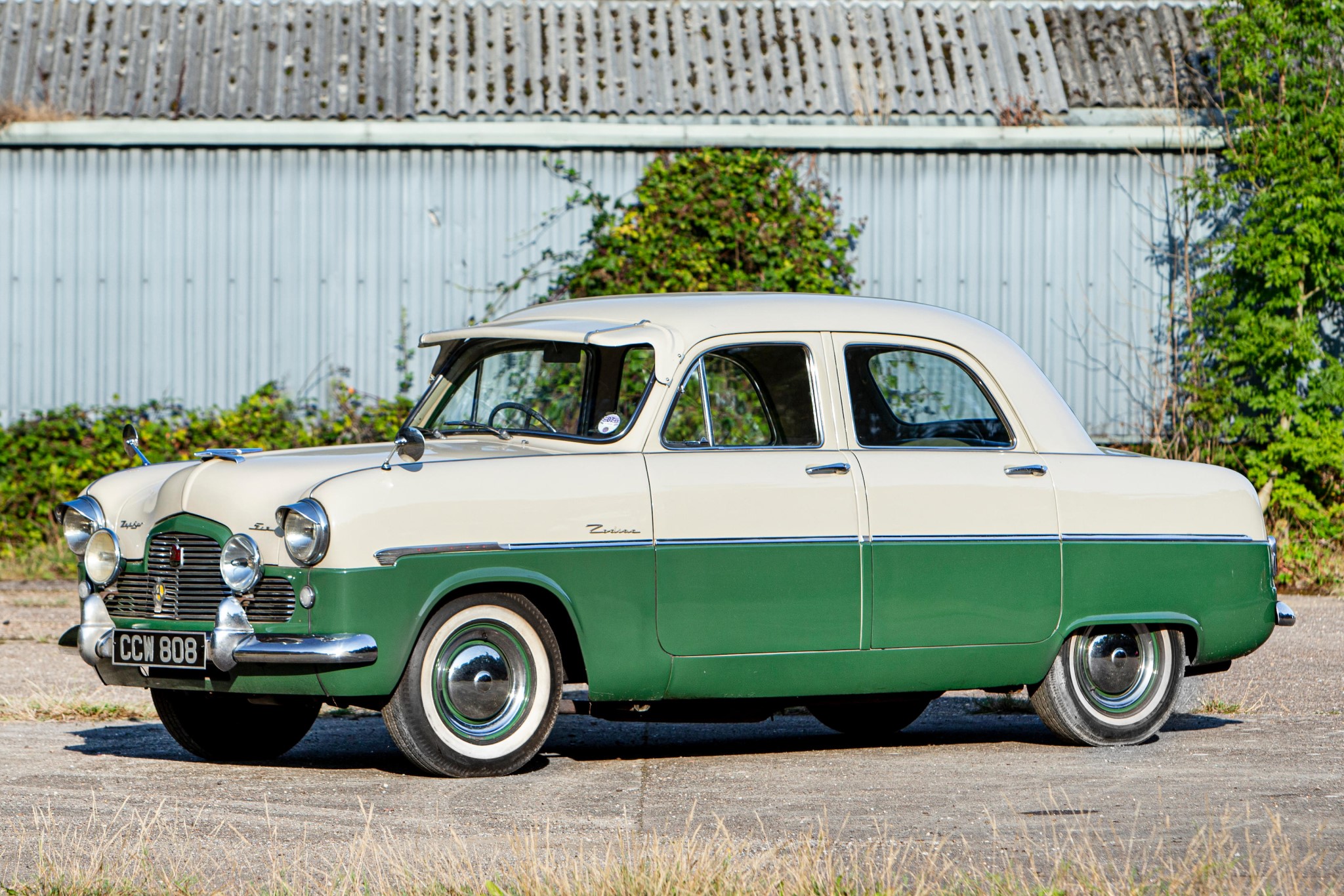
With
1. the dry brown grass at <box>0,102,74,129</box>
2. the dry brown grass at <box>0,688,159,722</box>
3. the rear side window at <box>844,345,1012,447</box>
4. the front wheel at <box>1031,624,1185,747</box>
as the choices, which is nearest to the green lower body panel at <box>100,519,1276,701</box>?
the front wheel at <box>1031,624,1185,747</box>

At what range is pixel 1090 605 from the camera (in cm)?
729

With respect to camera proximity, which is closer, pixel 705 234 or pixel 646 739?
pixel 646 739

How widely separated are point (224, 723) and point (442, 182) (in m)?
7.33

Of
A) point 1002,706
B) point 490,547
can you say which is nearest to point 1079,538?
point 1002,706

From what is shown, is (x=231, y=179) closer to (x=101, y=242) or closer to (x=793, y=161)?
(x=101, y=242)

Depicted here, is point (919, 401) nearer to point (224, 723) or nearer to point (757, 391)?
point (757, 391)

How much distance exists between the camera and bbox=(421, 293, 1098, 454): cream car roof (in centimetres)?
696

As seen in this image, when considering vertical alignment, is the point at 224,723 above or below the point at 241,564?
below

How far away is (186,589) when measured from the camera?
21.3 feet

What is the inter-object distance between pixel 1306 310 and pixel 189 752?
9565 mm

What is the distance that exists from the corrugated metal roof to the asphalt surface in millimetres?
6479

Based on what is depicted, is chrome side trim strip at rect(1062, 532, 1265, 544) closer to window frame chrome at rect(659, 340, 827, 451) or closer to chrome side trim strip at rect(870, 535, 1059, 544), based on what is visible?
chrome side trim strip at rect(870, 535, 1059, 544)

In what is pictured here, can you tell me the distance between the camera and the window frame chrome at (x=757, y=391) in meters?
6.79

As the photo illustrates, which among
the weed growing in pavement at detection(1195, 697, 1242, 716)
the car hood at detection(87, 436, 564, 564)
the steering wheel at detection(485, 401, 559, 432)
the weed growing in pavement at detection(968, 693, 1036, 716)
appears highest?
the steering wheel at detection(485, 401, 559, 432)
